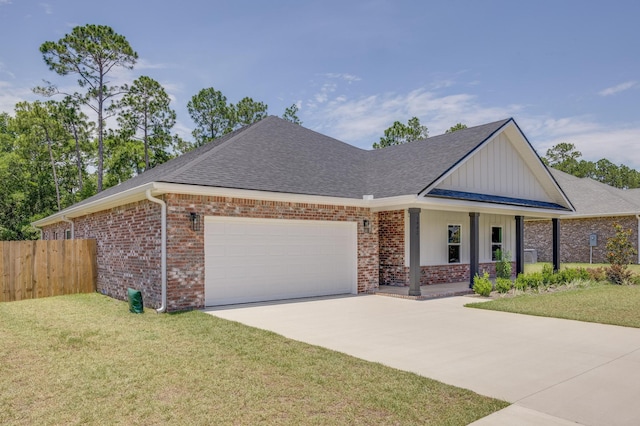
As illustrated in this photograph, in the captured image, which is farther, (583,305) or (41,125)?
(41,125)

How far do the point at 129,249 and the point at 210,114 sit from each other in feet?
87.7

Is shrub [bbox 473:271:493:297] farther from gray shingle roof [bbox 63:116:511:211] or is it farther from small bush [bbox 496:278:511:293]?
gray shingle roof [bbox 63:116:511:211]

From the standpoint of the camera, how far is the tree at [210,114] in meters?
35.9

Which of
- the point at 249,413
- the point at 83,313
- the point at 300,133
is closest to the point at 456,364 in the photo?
the point at 249,413

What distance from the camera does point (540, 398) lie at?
15.2 ft

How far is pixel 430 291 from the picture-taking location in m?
13.4

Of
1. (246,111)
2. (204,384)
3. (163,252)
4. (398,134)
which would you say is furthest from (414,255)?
(398,134)

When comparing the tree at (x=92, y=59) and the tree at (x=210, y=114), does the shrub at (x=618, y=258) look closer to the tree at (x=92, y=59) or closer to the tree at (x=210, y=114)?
the tree at (x=210, y=114)

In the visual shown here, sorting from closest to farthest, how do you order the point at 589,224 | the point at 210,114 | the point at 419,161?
the point at 419,161
the point at 589,224
the point at 210,114

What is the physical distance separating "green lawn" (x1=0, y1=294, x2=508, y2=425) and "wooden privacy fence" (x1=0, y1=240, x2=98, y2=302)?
5.46 metres

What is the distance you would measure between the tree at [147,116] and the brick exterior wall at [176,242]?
22846mm

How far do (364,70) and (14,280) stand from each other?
1602 centimetres

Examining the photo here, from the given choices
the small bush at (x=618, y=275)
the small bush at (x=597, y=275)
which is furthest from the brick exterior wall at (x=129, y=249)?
the small bush at (x=618, y=275)

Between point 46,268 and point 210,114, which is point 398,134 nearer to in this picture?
point 210,114
